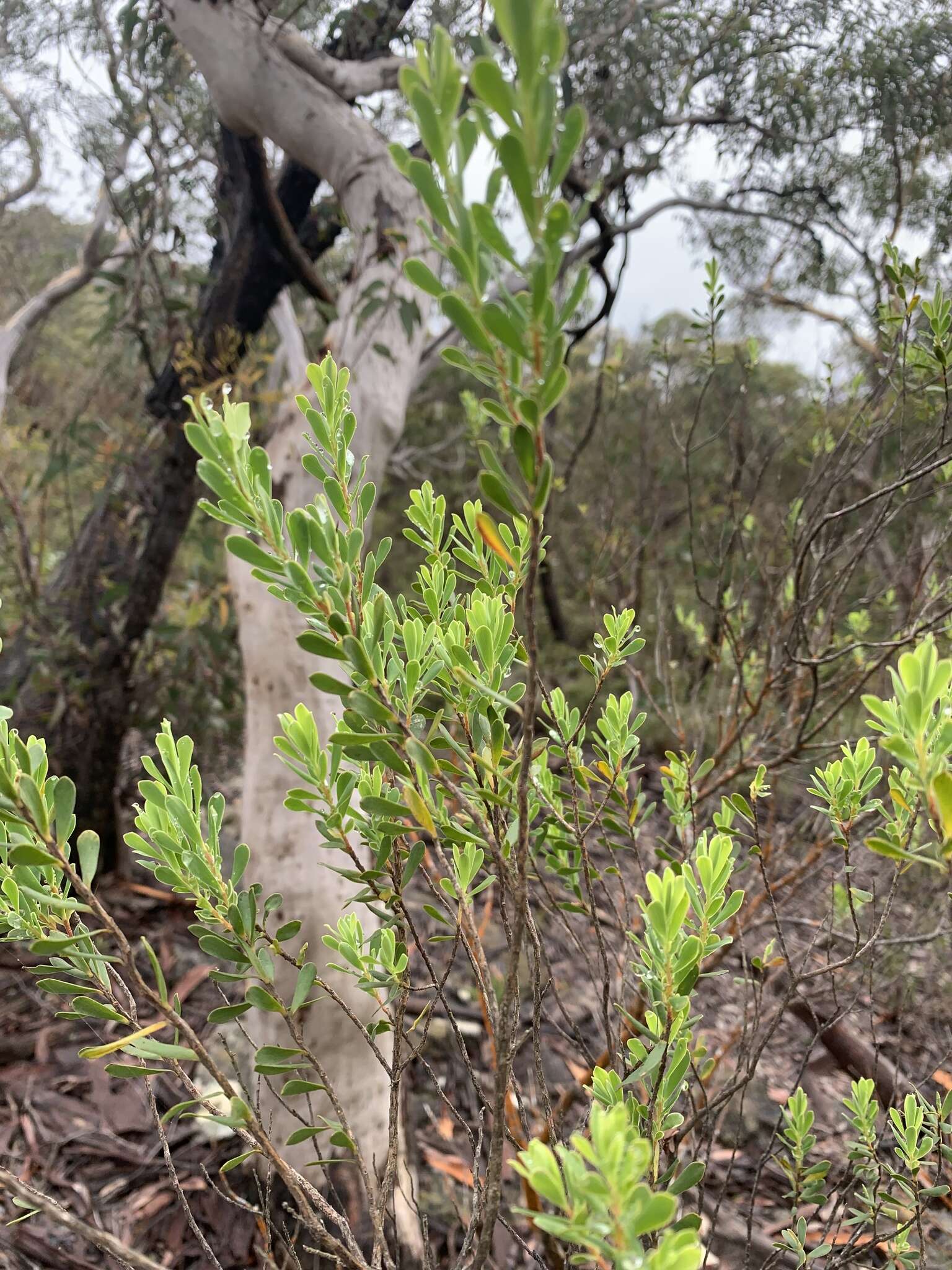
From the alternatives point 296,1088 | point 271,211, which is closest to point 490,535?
point 296,1088

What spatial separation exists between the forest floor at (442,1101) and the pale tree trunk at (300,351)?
34 centimetres

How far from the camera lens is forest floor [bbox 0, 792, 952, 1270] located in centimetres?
148

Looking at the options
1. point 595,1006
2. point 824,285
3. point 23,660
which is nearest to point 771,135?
point 824,285

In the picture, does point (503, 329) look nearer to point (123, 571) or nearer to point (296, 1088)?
point (296, 1088)

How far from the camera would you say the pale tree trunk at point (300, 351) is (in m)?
1.72

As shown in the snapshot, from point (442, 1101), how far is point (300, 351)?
7.63 ft

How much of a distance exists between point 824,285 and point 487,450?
490 cm

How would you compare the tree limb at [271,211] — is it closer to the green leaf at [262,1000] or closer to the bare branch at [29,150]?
the green leaf at [262,1000]

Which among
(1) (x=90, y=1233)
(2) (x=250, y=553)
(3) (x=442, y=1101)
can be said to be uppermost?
(2) (x=250, y=553)

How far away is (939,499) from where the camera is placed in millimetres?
1985

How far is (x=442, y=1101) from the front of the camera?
1303 mm

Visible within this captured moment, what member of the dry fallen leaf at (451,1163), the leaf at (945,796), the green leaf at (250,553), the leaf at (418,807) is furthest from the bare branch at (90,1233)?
the dry fallen leaf at (451,1163)

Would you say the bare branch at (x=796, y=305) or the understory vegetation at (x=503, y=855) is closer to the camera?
the understory vegetation at (x=503, y=855)

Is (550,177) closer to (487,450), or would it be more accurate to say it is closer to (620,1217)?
(487,450)
